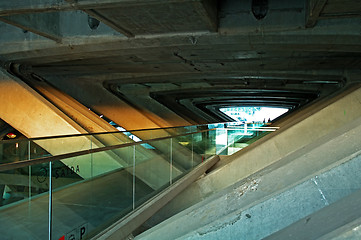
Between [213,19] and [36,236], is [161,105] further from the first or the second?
[36,236]

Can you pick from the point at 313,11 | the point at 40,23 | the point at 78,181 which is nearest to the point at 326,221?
the point at 78,181

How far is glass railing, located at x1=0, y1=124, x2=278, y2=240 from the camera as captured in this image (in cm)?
339

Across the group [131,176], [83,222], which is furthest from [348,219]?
[131,176]

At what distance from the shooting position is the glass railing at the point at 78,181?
3.39 m

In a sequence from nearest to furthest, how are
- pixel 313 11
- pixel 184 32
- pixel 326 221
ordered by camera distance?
pixel 326 221
pixel 313 11
pixel 184 32

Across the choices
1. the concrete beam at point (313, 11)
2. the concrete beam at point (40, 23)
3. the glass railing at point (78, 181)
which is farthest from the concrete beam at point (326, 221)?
the concrete beam at point (40, 23)

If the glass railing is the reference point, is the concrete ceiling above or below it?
above

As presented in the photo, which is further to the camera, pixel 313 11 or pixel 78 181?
pixel 313 11

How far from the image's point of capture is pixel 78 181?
4406 millimetres

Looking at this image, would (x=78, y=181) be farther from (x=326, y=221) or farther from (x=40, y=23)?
(x=40, y=23)

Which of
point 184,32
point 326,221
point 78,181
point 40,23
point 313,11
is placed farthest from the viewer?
point 40,23

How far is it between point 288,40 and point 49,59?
24.8ft

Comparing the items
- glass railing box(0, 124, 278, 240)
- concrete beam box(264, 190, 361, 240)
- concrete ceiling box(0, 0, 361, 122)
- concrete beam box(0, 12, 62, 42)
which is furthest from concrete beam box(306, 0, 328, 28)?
concrete beam box(0, 12, 62, 42)

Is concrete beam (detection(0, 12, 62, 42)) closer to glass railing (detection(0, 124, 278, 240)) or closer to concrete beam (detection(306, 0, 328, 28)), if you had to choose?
glass railing (detection(0, 124, 278, 240))
